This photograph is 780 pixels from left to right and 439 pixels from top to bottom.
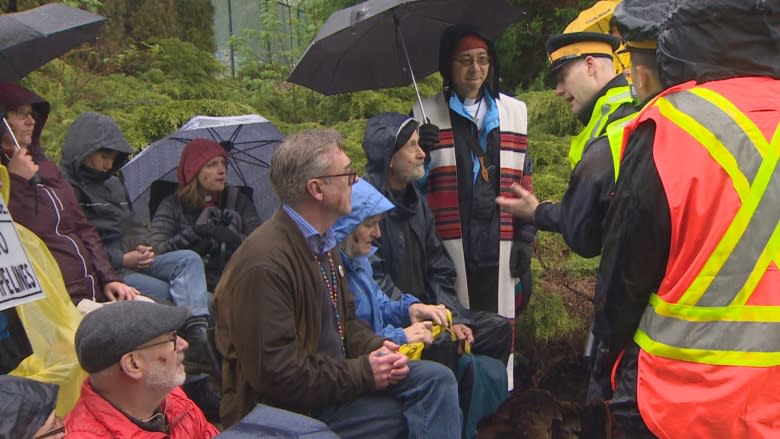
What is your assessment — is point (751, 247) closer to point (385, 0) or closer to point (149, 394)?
point (149, 394)

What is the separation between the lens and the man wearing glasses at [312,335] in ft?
9.54

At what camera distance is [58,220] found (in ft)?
13.2

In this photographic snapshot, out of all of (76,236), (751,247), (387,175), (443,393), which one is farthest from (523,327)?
(751,247)

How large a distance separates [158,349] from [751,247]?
6.22ft

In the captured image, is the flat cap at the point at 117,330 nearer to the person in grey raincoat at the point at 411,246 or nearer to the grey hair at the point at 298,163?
the grey hair at the point at 298,163

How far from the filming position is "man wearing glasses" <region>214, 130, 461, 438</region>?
114 inches

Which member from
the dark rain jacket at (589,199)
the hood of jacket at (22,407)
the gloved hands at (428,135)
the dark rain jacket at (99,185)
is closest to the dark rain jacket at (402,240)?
the gloved hands at (428,135)

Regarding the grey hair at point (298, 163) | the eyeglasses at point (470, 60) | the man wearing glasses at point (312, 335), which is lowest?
the man wearing glasses at point (312, 335)

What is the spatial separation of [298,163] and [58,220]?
155cm

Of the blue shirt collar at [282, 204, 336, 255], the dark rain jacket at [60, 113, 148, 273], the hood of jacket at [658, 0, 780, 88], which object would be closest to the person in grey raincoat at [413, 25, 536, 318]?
the blue shirt collar at [282, 204, 336, 255]

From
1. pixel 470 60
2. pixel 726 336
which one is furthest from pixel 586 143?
pixel 470 60

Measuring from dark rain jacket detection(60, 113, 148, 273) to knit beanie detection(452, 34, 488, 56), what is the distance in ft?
6.98

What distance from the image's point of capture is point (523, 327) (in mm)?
5195

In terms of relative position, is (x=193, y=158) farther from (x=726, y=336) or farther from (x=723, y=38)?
(x=726, y=336)
